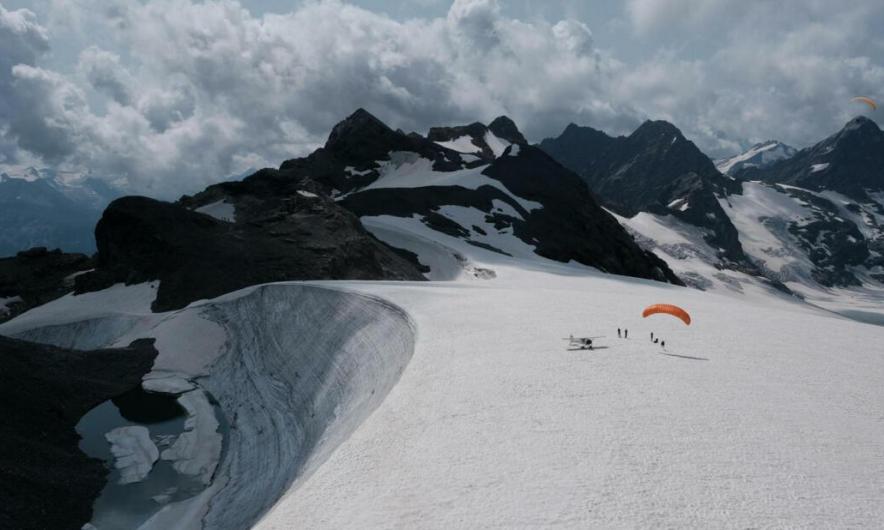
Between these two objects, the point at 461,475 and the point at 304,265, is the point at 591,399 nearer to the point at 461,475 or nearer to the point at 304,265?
the point at 461,475

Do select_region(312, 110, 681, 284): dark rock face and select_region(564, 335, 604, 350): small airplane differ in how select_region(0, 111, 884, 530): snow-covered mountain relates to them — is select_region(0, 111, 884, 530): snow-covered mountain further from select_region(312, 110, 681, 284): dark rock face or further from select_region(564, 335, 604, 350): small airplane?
select_region(312, 110, 681, 284): dark rock face

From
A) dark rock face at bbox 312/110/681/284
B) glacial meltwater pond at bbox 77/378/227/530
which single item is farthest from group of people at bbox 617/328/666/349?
dark rock face at bbox 312/110/681/284

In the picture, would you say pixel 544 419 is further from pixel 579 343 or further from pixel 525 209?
pixel 525 209

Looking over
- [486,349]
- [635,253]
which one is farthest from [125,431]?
[635,253]

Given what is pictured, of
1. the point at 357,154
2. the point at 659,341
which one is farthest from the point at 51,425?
the point at 357,154

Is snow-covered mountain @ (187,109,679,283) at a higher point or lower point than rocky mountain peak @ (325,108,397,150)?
lower

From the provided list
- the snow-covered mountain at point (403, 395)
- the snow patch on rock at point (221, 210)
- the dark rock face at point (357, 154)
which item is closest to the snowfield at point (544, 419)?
the snow-covered mountain at point (403, 395)

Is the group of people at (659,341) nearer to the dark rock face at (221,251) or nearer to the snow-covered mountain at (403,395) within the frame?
the snow-covered mountain at (403,395)
